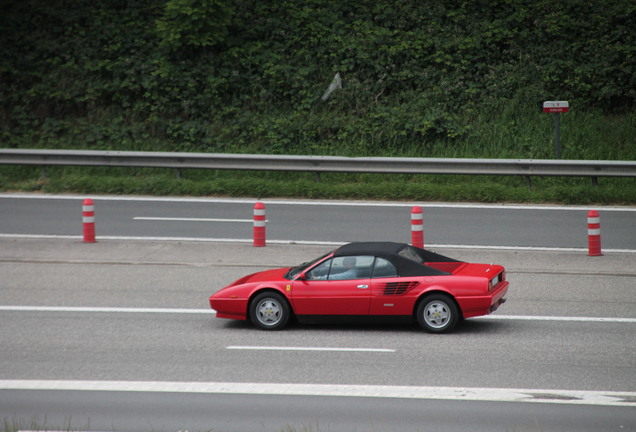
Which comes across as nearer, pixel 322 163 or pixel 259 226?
pixel 259 226

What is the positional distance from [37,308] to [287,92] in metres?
13.5

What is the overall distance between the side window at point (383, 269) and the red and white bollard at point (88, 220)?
717 centimetres

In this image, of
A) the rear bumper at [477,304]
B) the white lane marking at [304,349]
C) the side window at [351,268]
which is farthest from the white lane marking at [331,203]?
the white lane marking at [304,349]

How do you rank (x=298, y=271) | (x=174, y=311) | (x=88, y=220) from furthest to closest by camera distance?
(x=88, y=220), (x=174, y=311), (x=298, y=271)

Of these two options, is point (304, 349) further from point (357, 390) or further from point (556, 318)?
point (556, 318)

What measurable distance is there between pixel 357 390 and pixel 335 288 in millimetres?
2433

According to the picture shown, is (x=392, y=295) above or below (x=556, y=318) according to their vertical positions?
above

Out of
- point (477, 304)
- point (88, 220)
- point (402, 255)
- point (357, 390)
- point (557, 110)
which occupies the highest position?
point (557, 110)

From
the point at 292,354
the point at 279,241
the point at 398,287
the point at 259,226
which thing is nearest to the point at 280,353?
the point at 292,354

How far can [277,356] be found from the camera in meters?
9.86

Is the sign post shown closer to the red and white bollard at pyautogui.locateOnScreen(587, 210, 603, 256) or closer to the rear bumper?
the red and white bollard at pyautogui.locateOnScreen(587, 210, 603, 256)

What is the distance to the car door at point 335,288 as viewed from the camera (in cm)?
1078

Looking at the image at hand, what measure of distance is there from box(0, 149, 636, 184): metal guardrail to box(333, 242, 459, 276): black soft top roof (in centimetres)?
932

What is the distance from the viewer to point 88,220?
1594 cm
